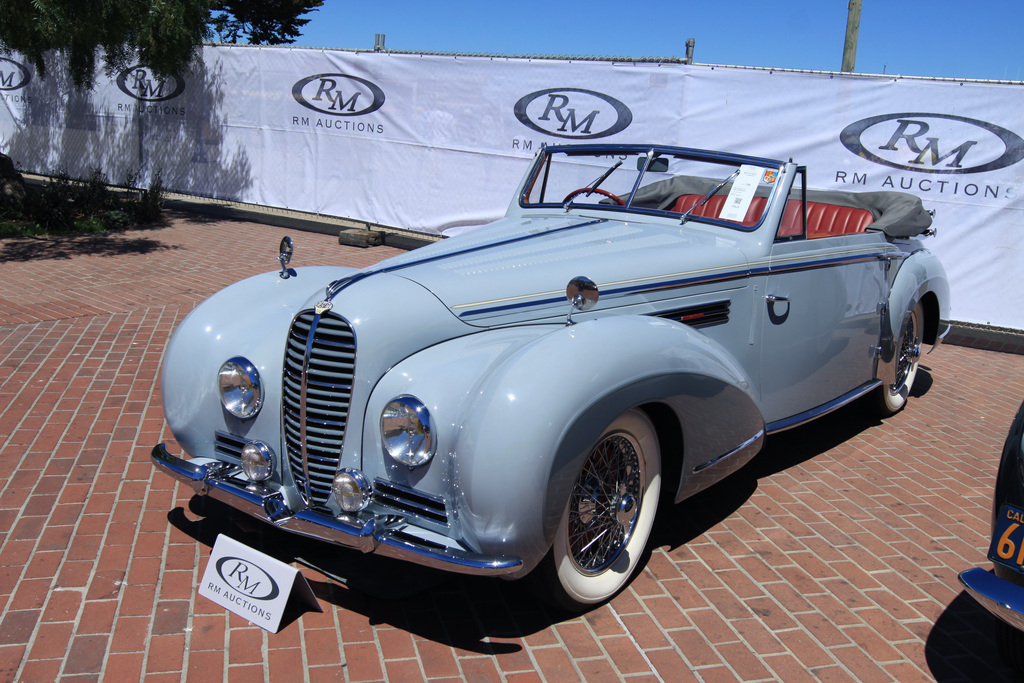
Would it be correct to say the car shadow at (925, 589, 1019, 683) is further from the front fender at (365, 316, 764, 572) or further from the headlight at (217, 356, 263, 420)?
the headlight at (217, 356, 263, 420)

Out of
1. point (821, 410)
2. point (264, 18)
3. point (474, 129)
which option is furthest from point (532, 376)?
point (264, 18)

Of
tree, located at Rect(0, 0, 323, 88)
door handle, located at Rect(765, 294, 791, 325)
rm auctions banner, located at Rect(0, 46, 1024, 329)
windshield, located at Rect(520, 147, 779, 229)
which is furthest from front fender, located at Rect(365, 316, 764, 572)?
tree, located at Rect(0, 0, 323, 88)

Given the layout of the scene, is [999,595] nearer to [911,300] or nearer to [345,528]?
[345,528]

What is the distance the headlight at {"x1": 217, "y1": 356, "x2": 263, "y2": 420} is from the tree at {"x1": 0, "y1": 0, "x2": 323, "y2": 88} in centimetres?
751

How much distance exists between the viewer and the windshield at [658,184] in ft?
13.0

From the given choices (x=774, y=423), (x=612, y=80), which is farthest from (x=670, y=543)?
(x=612, y=80)

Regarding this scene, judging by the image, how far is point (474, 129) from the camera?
32.9 ft

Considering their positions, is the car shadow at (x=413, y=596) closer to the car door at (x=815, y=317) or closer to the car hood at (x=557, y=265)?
the car hood at (x=557, y=265)

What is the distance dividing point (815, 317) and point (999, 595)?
6.66 ft

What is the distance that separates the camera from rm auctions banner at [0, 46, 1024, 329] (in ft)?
24.2

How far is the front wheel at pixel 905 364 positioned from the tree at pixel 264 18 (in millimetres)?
30109

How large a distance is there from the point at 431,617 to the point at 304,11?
110ft

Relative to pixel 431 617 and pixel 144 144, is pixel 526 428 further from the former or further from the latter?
pixel 144 144

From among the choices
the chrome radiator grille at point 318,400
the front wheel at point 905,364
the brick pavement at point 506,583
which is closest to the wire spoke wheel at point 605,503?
the brick pavement at point 506,583
